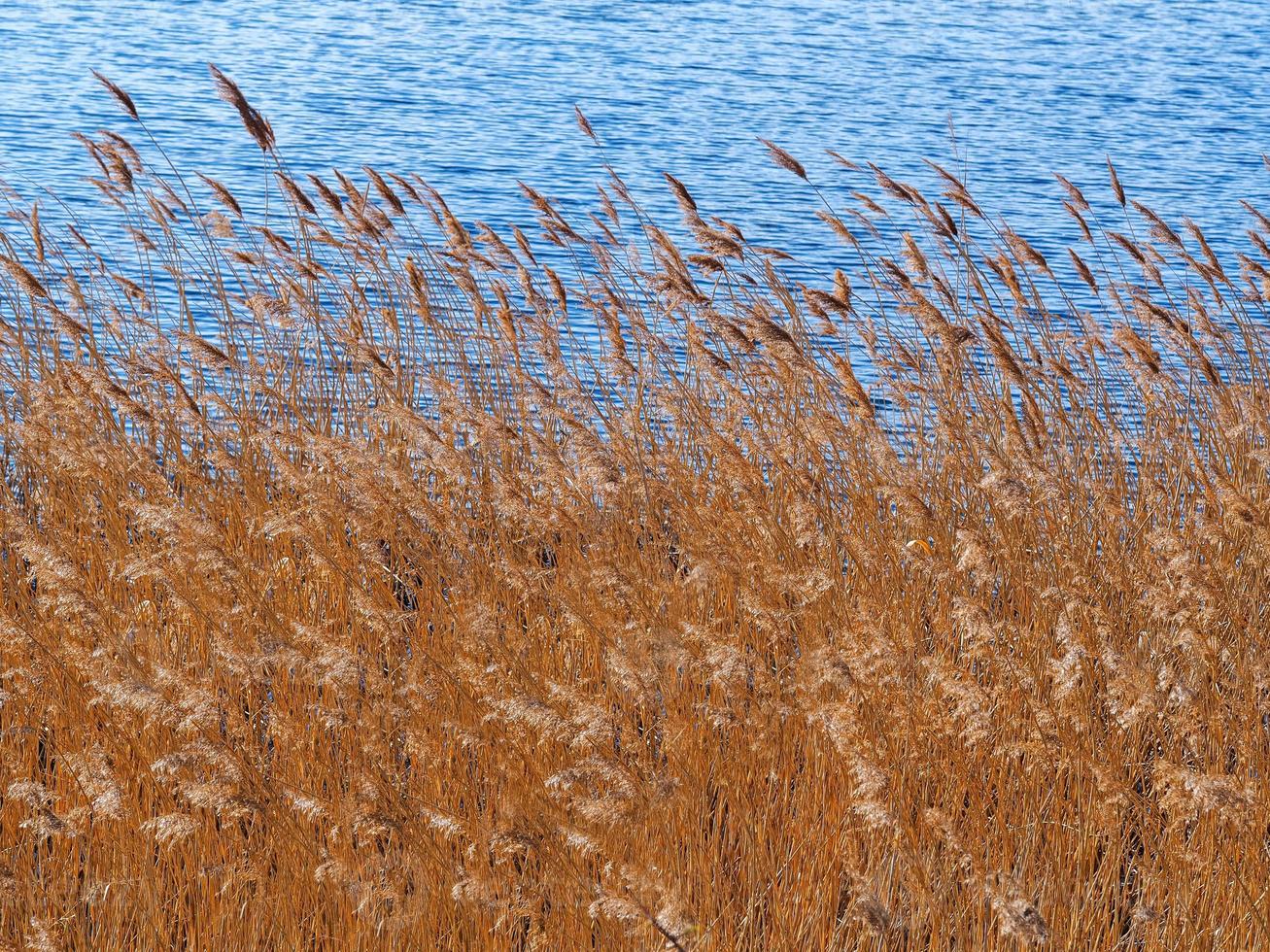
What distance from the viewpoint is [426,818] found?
100 inches

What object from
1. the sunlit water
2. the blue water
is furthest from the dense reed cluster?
the blue water

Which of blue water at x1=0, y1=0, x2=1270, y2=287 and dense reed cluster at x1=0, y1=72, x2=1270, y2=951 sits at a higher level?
dense reed cluster at x1=0, y1=72, x2=1270, y2=951

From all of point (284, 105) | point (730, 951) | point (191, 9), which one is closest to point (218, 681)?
point (730, 951)

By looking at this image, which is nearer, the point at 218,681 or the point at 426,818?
the point at 426,818

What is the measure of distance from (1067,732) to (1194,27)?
69.1 feet

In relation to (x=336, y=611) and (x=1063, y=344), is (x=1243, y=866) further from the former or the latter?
(x=1063, y=344)

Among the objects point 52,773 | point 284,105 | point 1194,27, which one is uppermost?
point 52,773

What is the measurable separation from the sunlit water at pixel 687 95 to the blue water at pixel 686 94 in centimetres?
5

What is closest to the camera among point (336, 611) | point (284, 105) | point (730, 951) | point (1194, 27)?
point (730, 951)

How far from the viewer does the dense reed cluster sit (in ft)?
7.68

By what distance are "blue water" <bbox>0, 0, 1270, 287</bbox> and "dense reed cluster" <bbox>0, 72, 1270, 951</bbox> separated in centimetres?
533

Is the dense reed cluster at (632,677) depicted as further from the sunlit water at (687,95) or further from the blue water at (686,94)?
the blue water at (686,94)

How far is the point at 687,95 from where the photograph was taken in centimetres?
1509

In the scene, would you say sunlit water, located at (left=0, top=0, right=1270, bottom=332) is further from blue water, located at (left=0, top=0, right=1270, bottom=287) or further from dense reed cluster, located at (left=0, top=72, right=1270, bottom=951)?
dense reed cluster, located at (left=0, top=72, right=1270, bottom=951)
